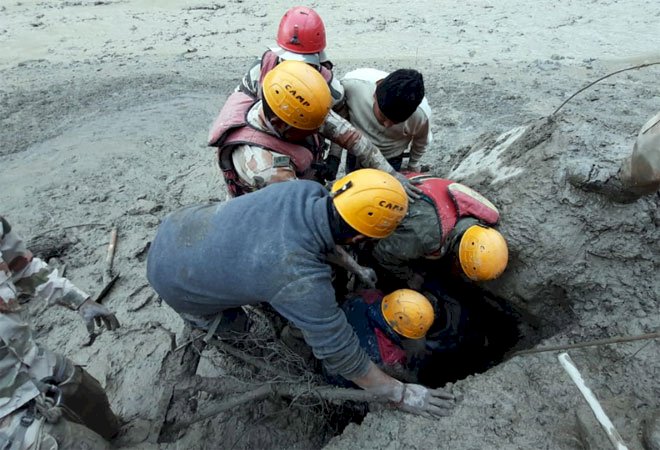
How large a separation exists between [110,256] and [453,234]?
2860 mm

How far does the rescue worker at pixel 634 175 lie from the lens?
2113mm

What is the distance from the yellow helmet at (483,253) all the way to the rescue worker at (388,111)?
965 mm

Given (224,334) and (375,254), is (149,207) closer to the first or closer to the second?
(224,334)

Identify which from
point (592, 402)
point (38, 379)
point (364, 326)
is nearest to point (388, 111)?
point (364, 326)

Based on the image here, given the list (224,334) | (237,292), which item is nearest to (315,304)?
(237,292)

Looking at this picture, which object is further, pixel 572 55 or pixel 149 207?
pixel 572 55

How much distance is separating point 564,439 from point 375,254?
1.44m

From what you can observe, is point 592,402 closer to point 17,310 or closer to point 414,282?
point 414,282

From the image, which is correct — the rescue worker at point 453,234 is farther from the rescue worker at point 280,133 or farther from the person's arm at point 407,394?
the person's arm at point 407,394

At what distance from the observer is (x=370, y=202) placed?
6.82 ft

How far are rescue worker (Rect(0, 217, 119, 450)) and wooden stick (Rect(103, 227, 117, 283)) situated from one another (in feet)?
4.30

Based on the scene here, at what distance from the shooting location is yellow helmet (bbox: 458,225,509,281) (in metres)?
2.67

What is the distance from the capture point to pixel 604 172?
2.62m

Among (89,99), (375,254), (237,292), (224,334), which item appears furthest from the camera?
(89,99)
